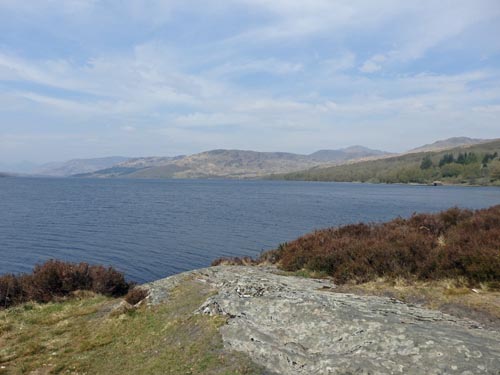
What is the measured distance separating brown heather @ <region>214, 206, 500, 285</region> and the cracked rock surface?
3.58 meters

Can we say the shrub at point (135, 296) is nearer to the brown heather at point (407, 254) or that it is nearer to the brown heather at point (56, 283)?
the brown heather at point (56, 283)

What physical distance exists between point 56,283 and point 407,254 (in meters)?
14.8

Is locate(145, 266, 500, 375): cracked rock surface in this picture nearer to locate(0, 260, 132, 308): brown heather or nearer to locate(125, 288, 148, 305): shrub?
locate(125, 288, 148, 305): shrub

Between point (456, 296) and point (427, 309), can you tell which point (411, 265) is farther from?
point (427, 309)

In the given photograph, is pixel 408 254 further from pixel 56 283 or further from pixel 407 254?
pixel 56 283

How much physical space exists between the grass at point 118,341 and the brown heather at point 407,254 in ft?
20.3

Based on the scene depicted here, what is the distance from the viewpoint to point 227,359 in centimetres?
762

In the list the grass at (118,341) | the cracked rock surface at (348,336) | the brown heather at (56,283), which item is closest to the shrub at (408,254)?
the cracked rock surface at (348,336)

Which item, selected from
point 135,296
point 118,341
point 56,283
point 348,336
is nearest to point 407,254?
point 348,336

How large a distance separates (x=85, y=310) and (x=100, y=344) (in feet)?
12.7

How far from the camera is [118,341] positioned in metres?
10.1

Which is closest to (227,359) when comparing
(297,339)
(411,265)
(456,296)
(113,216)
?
(297,339)

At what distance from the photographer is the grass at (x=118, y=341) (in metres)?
7.96

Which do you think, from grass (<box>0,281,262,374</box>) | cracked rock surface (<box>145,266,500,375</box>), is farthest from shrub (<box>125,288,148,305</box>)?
cracked rock surface (<box>145,266,500,375</box>)
